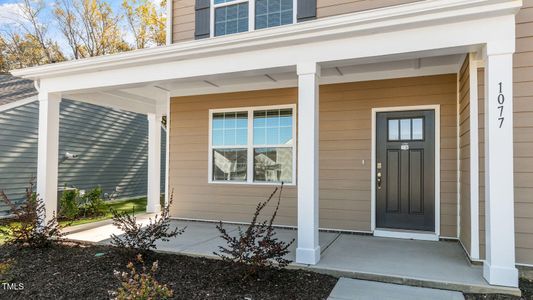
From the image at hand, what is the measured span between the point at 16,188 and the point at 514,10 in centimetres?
974

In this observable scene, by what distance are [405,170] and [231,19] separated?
12.9ft

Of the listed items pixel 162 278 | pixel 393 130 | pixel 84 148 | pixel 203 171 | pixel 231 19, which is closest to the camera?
pixel 162 278

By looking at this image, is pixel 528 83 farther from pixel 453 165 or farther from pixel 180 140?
pixel 180 140

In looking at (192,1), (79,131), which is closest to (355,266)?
(192,1)

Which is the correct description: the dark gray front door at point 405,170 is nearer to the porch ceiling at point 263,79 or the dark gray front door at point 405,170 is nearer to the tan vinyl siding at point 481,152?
the porch ceiling at point 263,79

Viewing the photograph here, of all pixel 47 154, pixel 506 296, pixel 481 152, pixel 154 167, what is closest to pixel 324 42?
pixel 481 152

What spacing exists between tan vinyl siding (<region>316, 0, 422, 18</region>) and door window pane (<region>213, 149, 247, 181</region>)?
9.24 ft

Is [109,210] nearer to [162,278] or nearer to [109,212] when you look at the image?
[109,212]

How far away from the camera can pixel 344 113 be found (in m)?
5.87

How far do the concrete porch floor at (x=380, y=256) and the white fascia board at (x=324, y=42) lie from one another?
2414 millimetres

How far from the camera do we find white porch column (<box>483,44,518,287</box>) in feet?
11.1

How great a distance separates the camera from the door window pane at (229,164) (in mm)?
6637

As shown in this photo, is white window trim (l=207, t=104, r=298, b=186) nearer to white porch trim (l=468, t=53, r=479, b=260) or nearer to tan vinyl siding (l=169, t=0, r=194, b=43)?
tan vinyl siding (l=169, t=0, r=194, b=43)

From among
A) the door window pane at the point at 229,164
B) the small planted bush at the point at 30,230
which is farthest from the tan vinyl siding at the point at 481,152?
the small planted bush at the point at 30,230
